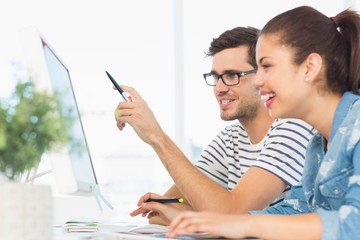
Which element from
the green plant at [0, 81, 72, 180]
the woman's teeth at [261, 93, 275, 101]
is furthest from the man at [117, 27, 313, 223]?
the green plant at [0, 81, 72, 180]

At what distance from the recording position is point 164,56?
463 cm

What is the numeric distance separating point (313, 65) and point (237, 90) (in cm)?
75

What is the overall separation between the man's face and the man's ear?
710 mm

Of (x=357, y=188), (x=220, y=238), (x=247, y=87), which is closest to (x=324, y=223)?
(x=357, y=188)

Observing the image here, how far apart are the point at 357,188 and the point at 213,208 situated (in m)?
0.64

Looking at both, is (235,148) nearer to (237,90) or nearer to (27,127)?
(237,90)

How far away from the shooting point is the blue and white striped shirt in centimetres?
189

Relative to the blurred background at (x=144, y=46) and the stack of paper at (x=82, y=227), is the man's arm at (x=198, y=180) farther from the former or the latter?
the blurred background at (x=144, y=46)

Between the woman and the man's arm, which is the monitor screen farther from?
the woman

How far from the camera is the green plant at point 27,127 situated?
0.94 m

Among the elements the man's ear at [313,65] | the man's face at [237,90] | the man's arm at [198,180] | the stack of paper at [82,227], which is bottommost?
the stack of paper at [82,227]

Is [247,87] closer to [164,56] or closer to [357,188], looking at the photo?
[357,188]

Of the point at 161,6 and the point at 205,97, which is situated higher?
the point at 161,6

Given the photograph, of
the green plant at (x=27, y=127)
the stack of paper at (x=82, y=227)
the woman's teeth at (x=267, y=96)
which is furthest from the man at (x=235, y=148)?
the green plant at (x=27, y=127)
